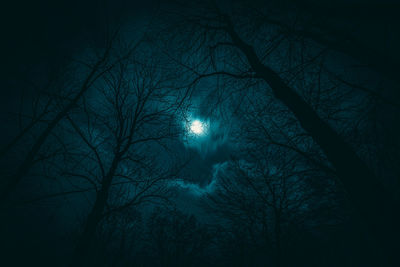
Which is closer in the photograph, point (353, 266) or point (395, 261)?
point (395, 261)

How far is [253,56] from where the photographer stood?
3.41 meters

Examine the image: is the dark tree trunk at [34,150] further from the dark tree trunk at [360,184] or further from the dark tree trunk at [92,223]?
the dark tree trunk at [360,184]

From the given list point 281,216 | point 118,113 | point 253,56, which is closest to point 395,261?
point 253,56

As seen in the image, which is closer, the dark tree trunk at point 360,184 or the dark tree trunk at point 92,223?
the dark tree trunk at point 360,184

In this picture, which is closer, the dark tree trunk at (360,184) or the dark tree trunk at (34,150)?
the dark tree trunk at (360,184)

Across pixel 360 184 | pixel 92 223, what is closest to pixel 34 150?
pixel 92 223

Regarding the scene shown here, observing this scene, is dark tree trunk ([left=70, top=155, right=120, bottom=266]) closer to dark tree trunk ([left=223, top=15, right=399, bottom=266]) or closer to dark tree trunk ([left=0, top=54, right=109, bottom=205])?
dark tree trunk ([left=0, top=54, right=109, bottom=205])

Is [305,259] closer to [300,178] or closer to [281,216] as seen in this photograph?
[281,216]

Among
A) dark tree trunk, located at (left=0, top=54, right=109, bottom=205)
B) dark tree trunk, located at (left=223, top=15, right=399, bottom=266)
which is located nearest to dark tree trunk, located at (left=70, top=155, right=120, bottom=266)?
dark tree trunk, located at (left=0, top=54, right=109, bottom=205)

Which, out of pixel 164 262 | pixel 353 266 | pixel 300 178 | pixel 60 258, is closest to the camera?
pixel 300 178

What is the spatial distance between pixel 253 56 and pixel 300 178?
5.26 meters

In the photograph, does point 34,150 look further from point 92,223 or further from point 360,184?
point 360,184

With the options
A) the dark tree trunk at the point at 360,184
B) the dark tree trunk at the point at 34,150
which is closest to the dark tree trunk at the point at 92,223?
the dark tree trunk at the point at 34,150

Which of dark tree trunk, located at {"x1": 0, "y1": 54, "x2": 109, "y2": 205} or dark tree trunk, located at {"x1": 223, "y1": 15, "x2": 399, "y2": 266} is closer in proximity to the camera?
dark tree trunk, located at {"x1": 223, "y1": 15, "x2": 399, "y2": 266}
